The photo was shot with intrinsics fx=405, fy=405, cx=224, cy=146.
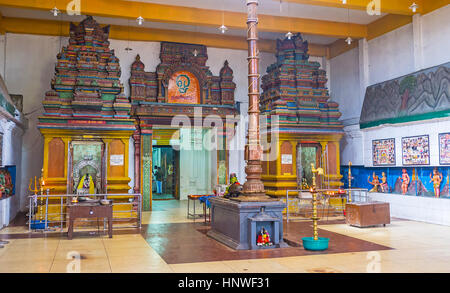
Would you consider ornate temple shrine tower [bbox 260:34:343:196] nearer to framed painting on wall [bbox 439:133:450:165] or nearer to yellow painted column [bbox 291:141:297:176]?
yellow painted column [bbox 291:141:297:176]

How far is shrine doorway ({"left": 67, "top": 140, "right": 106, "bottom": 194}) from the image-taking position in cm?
1052

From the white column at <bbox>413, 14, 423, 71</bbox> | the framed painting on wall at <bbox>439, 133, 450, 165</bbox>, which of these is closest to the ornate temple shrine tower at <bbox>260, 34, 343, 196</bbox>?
the white column at <bbox>413, 14, 423, 71</bbox>

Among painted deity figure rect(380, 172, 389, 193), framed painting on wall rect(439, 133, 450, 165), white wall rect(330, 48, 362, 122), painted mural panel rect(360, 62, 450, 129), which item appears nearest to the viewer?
framed painting on wall rect(439, 133, 450, 165)

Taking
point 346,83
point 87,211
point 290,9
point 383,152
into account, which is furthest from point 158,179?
point 87,211

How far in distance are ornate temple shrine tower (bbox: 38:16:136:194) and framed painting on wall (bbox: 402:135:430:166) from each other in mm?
7328

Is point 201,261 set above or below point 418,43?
below

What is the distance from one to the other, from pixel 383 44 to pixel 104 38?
8269mm

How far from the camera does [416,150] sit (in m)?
10.5

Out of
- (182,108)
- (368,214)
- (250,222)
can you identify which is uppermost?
(182,108)

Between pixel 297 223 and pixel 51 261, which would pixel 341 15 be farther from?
pixel 51 261

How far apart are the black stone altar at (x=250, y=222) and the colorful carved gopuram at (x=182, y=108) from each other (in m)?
6.28

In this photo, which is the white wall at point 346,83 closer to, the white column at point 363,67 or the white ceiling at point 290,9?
the white column at point 363,67

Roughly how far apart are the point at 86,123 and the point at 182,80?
444 centimetres

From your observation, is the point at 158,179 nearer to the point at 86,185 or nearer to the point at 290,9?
the point at 86,185
